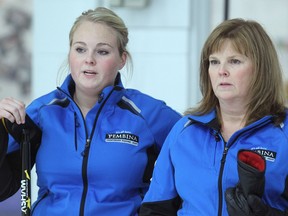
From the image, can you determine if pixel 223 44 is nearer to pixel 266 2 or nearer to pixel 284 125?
pixel 284 125

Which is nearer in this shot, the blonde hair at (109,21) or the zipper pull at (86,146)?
the zipper pull at (86,146)

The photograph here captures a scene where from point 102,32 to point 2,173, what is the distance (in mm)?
744

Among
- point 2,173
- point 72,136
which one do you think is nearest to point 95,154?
point 72,136

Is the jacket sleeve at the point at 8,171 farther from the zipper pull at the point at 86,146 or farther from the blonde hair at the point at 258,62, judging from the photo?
the blonde hair at the point at 258,62

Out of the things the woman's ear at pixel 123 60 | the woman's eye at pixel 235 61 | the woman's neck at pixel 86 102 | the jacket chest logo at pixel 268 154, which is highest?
the woman's eye at pixel 235 61

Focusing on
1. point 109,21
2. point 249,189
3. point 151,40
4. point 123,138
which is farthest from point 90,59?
point 151,40

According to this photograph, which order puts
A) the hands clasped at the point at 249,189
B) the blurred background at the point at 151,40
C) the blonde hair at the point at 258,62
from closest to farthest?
the hands clasped at the point at 249,189
the blonde hair at the point at 258,62
the blurred background at the point at 151,40

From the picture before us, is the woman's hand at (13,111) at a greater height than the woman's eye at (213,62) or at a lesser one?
lesser

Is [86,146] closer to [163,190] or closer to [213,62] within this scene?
[163,190]

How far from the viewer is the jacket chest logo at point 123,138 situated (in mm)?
3340

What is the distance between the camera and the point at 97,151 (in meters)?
3.30

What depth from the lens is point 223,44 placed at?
3.10 metres

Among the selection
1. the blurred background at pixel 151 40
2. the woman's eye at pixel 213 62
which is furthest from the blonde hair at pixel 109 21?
the blurred background at pixel 151 40

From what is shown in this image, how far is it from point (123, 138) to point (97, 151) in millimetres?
129
